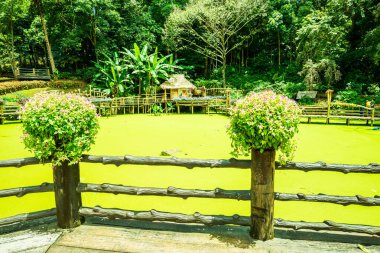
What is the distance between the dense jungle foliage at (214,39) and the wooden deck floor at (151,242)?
1620 cm

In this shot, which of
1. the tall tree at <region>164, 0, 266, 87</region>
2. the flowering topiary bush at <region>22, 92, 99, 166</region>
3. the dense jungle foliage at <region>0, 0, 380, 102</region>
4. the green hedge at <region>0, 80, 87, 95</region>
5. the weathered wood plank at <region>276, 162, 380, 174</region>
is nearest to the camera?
the flowering topiary bush at <region>22, 92, 99, 166</region>

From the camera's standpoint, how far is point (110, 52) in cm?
2298

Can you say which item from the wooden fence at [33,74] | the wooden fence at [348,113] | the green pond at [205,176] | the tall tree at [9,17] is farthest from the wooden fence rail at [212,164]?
the wooden fence at [33,74]

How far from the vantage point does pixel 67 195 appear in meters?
2.86

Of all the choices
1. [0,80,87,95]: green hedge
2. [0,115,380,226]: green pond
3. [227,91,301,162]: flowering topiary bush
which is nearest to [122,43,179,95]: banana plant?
[0,80,87,95]: green hedge

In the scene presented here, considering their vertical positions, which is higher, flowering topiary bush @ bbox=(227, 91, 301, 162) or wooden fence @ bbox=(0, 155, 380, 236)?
flowering topiary bush @ bbox=(227, 91, 301, 162)

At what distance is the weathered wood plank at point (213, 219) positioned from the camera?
2654 mm

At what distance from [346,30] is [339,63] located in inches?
87.9

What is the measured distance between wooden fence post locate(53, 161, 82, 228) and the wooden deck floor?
4.0 inches

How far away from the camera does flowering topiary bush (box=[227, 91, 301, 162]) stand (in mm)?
2414

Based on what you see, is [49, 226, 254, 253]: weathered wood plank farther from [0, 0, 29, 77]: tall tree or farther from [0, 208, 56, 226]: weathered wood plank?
[0, 0, 29, 77]: tall tree

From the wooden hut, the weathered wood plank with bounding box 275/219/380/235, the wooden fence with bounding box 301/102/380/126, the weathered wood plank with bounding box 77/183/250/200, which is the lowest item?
the weathered wood plank with bounding box 275/219/380/235

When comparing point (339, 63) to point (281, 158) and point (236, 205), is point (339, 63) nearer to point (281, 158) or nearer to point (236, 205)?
point (236, 205)

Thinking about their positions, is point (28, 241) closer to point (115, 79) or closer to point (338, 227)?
point (338, 227)
